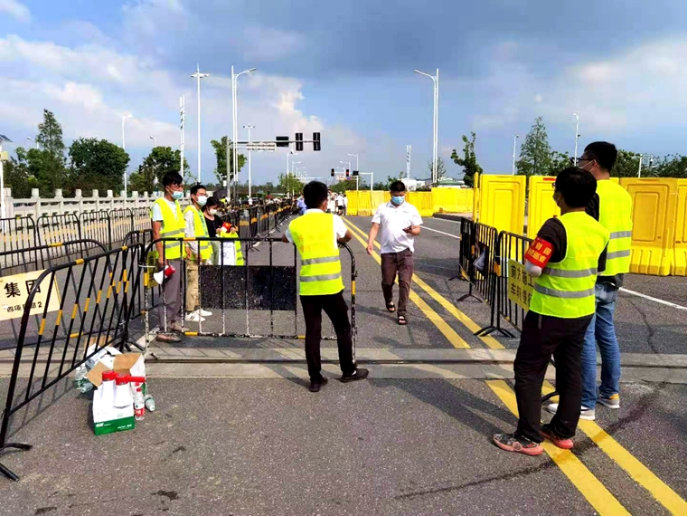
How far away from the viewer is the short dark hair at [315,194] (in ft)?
14.7

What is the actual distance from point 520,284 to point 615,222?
3.11ft

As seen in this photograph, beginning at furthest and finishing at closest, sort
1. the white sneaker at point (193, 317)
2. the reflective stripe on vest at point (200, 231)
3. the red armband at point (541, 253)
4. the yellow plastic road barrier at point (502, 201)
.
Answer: the yellow plastic road barrier at point (502, 201) < the white sneaker at point (193, 317) < the reflective stripe on vest at point (200, 231) < the red armband at point (541, 253)

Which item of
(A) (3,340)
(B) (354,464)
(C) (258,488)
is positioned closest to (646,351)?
(B) (354,464)

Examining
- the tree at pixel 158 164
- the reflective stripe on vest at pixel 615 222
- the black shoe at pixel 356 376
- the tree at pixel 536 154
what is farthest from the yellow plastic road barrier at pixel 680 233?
the tree at pixel 158 164

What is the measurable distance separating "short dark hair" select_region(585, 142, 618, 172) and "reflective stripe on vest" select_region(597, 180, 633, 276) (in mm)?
145

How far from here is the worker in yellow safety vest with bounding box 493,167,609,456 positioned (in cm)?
329

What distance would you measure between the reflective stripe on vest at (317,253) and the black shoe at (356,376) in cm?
81

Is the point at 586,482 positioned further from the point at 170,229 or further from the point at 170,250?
the point at 170,229

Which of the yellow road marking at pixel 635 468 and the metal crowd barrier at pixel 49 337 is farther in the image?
the metal crowd barrier at pixel 49 337

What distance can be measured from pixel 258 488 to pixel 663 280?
998cm

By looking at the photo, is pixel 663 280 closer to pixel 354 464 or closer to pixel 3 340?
pixel 354 464

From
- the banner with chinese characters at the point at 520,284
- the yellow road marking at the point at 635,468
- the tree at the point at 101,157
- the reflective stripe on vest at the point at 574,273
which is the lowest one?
the yellow road marking at the point at 635,468

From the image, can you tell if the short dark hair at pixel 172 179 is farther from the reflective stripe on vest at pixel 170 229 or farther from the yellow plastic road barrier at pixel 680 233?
the yellow plastic road barrier at pixel 680 233

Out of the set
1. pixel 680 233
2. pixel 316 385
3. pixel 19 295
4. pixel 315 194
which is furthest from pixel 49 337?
pixel 680 233
